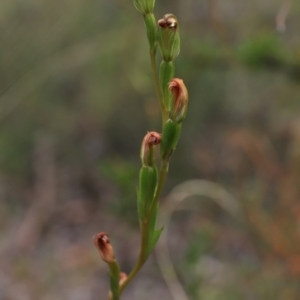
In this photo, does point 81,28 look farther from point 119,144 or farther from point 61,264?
point 61,264

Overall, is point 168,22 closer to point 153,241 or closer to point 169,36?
point 169,36

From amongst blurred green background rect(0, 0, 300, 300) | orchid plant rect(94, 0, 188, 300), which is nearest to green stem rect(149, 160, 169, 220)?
orchid plant rect(94, 0, 188, 300)

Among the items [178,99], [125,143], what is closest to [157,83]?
[178,99]

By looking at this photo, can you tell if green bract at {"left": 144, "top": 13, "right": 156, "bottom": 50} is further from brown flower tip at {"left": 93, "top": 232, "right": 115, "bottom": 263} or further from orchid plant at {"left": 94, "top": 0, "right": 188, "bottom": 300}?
brown flower tip at {"left": 93, "top": 232, "right": 115, "bottom": 263}

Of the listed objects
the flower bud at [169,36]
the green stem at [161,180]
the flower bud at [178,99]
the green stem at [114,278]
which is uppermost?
the flower bud at [169,36]

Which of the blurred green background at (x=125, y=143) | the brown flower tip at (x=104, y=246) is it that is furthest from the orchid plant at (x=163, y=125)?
the blurred green background at (x=125, y=143)

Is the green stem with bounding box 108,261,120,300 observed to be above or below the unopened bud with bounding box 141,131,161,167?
below

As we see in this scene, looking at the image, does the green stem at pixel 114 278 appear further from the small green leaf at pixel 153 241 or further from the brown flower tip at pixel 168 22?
the brown flower tip at pixel 168 22

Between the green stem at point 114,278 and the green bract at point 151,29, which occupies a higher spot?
the green bract at point 151,29
